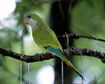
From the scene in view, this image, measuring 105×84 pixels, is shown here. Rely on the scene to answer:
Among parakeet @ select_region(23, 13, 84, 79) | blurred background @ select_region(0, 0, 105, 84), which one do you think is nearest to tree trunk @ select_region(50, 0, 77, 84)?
blurred background @ select_region(0, 0, 105, 84)

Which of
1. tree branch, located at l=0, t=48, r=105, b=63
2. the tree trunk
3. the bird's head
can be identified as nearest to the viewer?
tree branch, located at l=0, t=48, r=105, b=63

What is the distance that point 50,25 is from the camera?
1.29 m

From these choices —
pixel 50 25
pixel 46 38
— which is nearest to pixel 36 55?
pixel 46 38

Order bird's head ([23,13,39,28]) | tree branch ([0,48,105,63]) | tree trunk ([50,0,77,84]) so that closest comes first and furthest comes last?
tree branch ([0,48,105,63]) < bird's head ([23,13,39,28]) < tree trunk ([50,0,77,84])

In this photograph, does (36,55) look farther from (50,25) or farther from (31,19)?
(50,25)

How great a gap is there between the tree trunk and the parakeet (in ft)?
0.66

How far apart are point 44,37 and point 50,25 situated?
319mm

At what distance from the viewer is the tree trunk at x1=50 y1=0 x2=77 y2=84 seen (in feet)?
3.69

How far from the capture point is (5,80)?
47.2 inches

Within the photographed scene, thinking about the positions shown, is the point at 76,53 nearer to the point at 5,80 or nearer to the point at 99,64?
the point at 5,80

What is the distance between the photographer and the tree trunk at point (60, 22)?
112cm

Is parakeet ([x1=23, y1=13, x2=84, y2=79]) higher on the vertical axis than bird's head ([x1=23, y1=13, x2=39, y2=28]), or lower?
lower

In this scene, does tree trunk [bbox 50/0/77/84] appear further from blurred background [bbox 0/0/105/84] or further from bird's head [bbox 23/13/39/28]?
bird's head [bbox 23/13/39/28]

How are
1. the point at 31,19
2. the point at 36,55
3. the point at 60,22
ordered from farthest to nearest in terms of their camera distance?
the point at 60,22
the point at 31,19
the point at 36,55
